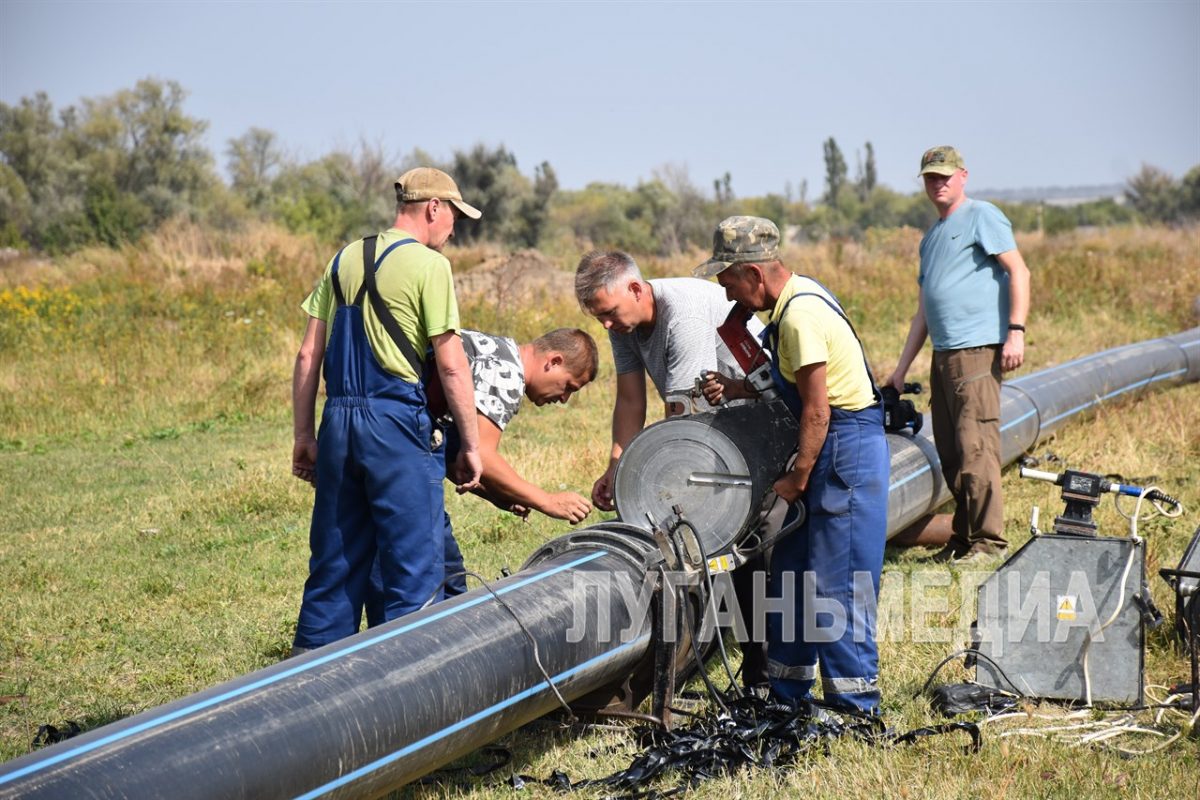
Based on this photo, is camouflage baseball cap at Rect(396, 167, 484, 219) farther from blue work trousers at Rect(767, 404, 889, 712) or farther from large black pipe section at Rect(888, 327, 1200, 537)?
large black pipe section at Rect(888, 327, 1200, 537)

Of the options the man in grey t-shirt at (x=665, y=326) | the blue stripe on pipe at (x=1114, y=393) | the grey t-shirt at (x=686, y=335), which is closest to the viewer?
the man in grey t-shirt at (x=665, y=326)

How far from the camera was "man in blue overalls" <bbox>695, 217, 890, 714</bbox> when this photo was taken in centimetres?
428

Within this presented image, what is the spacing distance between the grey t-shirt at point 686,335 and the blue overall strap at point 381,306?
4.17ft

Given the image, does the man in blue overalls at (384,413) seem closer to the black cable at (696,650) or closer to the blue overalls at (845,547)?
the black cable at (696,650)

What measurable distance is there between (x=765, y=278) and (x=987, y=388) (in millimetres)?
2657

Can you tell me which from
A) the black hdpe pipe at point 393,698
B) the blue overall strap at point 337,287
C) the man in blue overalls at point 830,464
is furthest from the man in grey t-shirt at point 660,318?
the blue overall strap at point 337,287

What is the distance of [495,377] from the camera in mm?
4840

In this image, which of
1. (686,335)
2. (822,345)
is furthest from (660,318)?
(822,345)

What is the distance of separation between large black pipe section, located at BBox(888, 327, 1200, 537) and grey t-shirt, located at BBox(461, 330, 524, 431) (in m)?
1.98

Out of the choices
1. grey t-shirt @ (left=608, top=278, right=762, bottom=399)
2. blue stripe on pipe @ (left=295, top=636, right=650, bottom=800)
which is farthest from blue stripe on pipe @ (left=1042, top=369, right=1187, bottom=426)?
blue stripe on pipe @ (left=295, top=636, right=650, bottom=800)

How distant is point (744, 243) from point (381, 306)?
52.8 inches

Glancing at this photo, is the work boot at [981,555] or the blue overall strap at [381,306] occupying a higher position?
the blue overall strap at [381,306]

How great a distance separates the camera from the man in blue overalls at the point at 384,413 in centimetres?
428

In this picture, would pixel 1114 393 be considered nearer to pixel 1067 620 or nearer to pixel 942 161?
pixel 942 161
